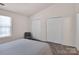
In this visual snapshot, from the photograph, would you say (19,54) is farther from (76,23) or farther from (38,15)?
(76,23)

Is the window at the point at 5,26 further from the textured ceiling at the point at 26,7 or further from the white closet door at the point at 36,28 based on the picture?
the white closet door at the point at 36,28

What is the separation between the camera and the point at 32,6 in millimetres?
1074

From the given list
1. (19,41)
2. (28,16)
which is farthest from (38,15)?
(19,41)

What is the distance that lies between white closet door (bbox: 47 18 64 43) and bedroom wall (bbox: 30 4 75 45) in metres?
0.05

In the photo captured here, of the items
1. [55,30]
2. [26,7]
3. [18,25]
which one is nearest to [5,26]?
[18,25]

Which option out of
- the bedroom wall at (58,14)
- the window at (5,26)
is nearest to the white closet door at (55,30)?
the bedroom wall at (58,14)

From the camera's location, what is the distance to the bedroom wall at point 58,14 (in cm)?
107

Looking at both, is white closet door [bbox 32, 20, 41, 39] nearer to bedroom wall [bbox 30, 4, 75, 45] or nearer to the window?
bedroom wall [bbox 30, 4, 75, 45]

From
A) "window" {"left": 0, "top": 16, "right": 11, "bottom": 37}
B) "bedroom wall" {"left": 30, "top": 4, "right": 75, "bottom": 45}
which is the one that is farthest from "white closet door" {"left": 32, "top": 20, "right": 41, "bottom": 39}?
"window" {"left": 0, "top": 16, "right": 11, "bottom": 37}

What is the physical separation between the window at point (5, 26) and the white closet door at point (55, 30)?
1.65 feet

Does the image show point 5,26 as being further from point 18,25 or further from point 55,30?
point 55,30

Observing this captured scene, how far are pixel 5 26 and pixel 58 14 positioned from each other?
2.22 feet

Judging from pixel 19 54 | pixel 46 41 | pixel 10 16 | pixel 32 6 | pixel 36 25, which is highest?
pixel 32 6

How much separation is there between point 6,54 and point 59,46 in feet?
2.13
